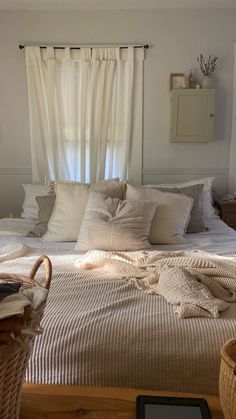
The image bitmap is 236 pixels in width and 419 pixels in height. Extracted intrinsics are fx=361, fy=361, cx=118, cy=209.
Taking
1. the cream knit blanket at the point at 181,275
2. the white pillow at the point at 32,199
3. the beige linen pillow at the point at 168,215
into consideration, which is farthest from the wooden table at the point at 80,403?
the white pillow at the point at 32,199

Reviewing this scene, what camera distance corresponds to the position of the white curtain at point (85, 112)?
311 cm

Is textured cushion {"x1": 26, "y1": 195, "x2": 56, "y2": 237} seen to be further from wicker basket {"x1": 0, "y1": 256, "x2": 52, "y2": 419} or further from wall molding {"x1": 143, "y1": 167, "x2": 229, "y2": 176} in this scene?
wicker basket {"x1": 0, "y1": 256, "x2": 52, "y2": 419}

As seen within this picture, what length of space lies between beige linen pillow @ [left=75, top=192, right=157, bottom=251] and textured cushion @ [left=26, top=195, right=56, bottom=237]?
42 cm

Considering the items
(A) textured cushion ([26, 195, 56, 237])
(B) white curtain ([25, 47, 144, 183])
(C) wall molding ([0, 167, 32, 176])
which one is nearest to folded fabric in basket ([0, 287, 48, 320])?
(A) textured cushion ([26, 195, 56, 237])

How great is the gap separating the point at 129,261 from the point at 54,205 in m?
0.93

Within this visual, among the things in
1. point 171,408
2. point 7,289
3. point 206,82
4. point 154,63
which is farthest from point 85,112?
point 171,408

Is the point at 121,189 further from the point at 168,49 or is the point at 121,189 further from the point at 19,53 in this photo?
the point at 19,53

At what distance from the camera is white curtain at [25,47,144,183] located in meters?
3.11

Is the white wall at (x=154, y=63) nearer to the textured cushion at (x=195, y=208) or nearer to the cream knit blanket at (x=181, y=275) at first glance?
the textured cushion at (x=195, y=208)

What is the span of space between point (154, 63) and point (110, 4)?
1.93ft

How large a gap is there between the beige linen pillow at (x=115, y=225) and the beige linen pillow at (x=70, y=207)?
143mm

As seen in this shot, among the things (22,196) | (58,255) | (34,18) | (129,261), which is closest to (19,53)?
(34,18)

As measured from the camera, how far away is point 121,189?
2.58 meters

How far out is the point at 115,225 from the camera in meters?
2.17
